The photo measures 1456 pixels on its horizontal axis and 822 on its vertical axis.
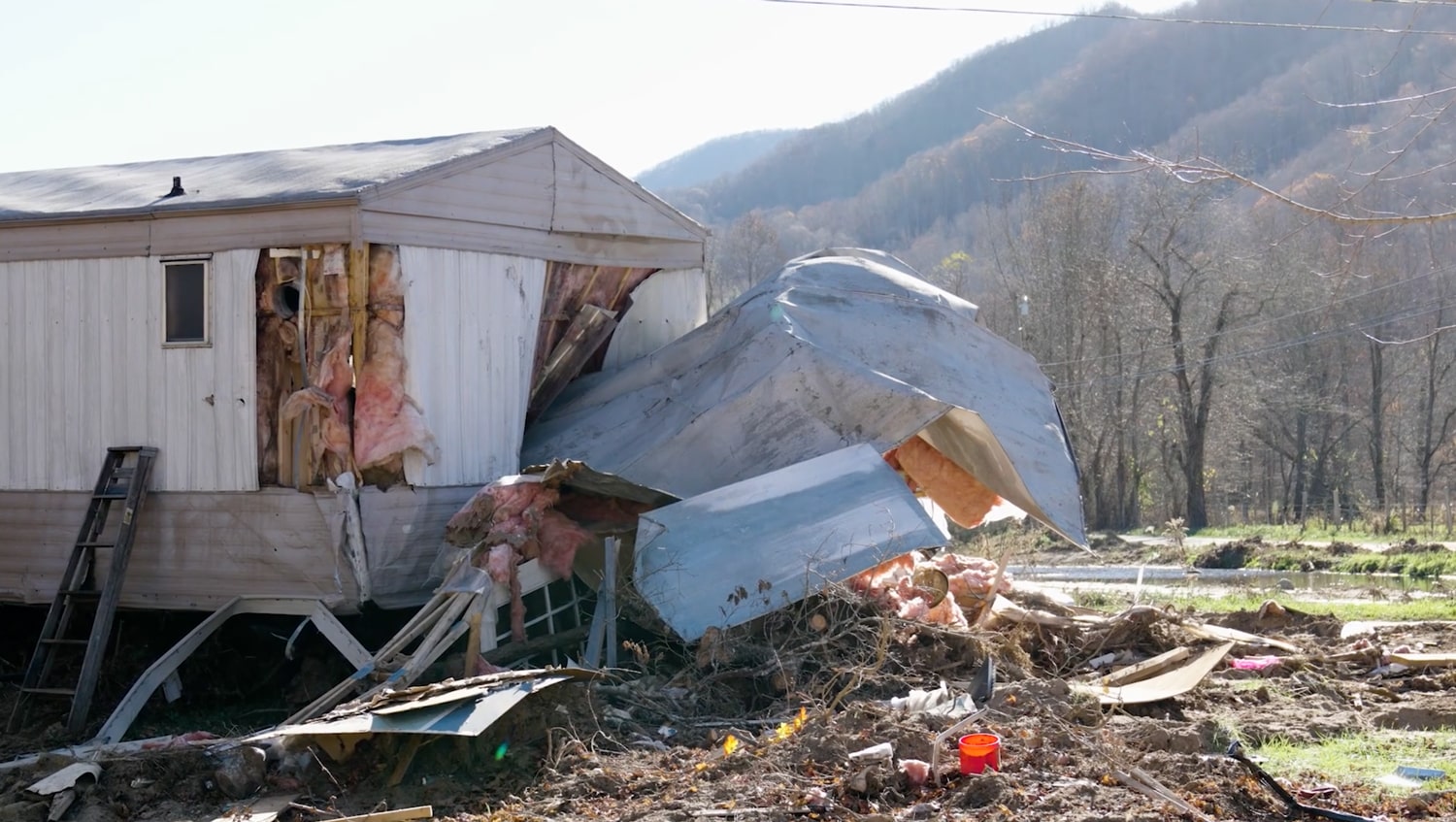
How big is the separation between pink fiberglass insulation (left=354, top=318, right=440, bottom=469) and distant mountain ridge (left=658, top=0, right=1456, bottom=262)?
91.9 ft

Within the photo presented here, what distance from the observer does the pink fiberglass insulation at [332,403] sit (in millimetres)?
10398

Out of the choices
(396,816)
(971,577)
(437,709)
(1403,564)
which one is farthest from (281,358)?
(1403,564)

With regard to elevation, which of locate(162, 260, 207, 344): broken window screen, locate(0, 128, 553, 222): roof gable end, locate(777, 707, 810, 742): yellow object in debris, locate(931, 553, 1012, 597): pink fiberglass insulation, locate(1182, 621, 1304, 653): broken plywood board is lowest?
locate(1182, 621, 1304, 653): broken plywood board

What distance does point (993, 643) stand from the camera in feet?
32.5

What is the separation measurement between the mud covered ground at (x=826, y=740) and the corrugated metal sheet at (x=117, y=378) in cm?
209

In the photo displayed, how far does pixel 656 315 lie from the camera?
1429 cm

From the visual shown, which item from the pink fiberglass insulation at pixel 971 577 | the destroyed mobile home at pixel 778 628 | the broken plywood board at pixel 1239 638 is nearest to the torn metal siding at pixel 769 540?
the destroyed mobile home at pixel 778 628

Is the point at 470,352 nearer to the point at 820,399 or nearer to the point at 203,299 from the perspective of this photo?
the point at 203,299

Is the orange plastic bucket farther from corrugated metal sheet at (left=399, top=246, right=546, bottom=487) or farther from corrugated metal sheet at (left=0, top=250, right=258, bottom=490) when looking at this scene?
corrugated metal sheet at (left=0, top=250, right=258, bottom=490)

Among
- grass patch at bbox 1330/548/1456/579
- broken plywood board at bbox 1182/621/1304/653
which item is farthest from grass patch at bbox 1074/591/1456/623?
grass patch at bbox 1330/548/1456/579

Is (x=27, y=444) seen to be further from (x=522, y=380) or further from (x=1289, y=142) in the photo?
(x=1289, y=142)

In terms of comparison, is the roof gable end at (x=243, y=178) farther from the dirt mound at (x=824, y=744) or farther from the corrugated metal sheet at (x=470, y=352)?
the dirt mound at (x=824, y=744)

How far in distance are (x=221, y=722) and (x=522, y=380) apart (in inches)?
150

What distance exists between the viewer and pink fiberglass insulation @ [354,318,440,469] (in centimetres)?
1051
